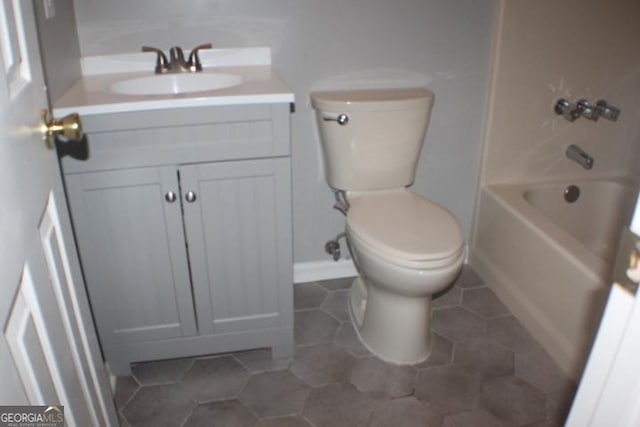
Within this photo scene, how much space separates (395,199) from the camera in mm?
1904

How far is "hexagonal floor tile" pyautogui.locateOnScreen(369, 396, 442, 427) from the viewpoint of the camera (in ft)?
5.16

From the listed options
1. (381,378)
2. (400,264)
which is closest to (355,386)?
(381,378)

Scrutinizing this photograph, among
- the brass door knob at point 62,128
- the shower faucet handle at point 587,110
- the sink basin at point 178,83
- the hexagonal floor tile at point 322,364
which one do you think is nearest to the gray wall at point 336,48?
the sink basin at point 178,83

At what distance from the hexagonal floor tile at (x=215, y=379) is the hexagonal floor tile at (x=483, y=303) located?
924 millimetres

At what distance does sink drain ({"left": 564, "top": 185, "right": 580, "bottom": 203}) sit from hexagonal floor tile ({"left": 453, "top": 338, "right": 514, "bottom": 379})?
78cm

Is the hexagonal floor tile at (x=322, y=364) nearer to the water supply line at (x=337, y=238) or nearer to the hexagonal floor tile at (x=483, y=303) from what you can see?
the water supply line at (x=337, y=238)

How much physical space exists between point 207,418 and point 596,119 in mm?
1755

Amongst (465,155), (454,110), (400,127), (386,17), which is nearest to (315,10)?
(386,17)

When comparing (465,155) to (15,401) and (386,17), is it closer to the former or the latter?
(386,17)

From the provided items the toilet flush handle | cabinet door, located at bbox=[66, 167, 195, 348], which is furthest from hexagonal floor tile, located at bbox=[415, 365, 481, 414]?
the toilet flush handle

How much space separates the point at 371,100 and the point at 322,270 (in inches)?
31.5

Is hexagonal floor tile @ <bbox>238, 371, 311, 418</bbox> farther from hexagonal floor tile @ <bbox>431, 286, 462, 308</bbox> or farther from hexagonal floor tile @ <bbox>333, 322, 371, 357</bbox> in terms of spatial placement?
hexagonal floor tile @ <bbox>431, 286, 462, 308</bbox>

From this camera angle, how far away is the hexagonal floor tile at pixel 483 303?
81.3 inches

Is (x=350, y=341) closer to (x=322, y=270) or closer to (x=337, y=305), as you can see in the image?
(x=337, y=305)
